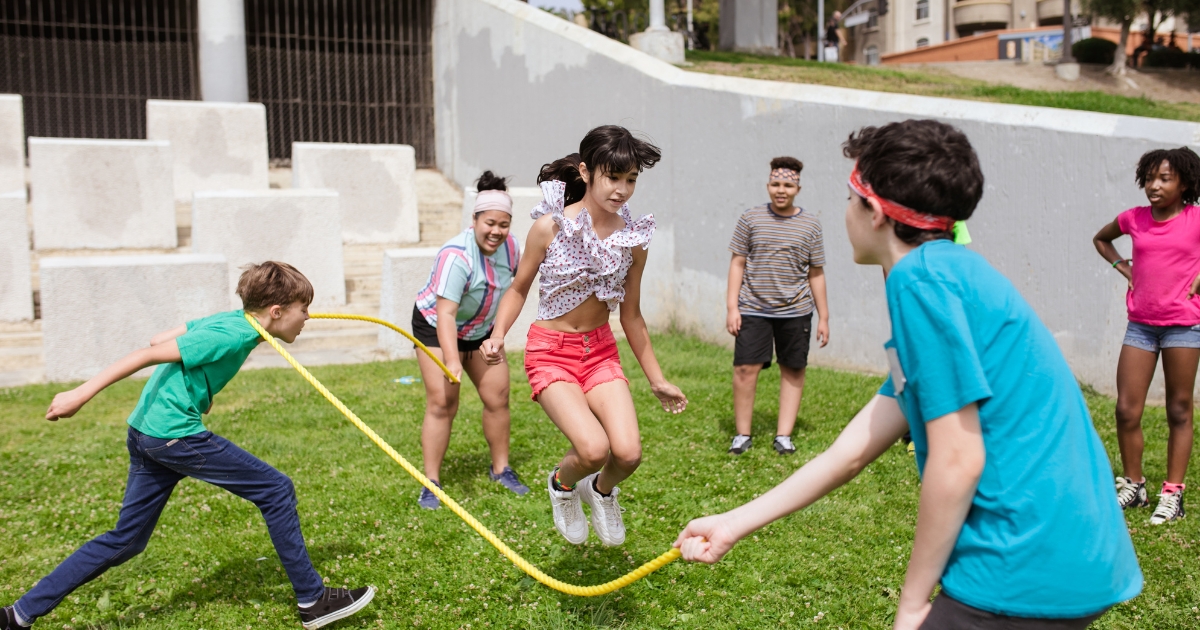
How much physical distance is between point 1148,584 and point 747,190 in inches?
247

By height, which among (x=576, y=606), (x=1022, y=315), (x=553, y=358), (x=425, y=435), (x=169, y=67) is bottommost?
(x=576, y=606)

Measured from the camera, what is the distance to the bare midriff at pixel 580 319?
4.70 meters

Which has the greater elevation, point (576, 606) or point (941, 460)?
point (941, 460)

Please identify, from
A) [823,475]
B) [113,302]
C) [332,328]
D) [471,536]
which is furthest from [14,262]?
[823,475]

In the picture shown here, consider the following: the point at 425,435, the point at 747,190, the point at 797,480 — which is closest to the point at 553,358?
the point at 425,435

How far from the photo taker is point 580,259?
459 cm

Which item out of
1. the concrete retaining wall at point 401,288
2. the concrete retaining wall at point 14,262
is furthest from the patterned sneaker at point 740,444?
the concrete retaining wall at point 14,262

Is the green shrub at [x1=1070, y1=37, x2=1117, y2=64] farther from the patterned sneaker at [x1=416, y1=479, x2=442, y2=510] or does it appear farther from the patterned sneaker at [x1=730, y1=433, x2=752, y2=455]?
the patterned sneaker at [x1=416, y1=479, x2=442, y2=510]

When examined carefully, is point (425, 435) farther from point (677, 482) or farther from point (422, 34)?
point (422, 34)

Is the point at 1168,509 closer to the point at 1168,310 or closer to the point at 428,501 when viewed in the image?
the point at 1168,310

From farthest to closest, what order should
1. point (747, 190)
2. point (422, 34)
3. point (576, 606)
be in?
point (422, 34)
point (747, 190)
point (576, 606)

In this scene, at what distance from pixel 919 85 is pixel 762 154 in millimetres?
7456

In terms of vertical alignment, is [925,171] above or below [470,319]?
above

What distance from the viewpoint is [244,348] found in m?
4.29
